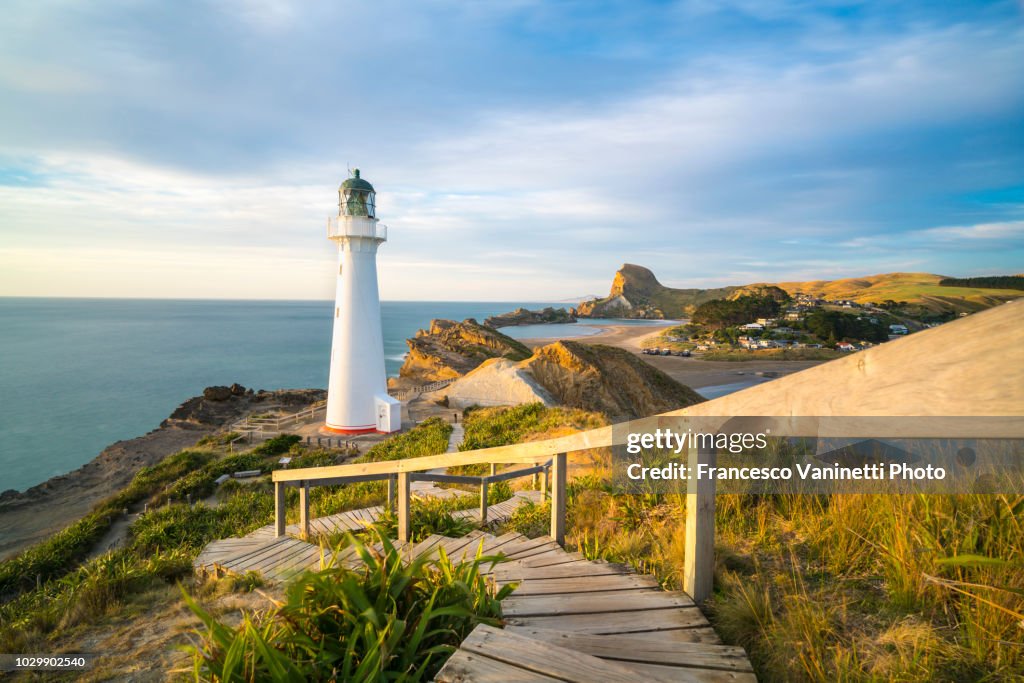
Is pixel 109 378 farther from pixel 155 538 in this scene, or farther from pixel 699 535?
pixel 699 535

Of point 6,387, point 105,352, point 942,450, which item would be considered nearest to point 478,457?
point 942,450

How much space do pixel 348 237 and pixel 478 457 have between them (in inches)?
682

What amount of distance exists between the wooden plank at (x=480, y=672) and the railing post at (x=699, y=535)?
1.16 metres

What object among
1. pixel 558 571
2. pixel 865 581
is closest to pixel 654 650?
pixel 558 571

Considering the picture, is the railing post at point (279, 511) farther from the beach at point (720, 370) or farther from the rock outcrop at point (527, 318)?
the rock outcrop at point (527, 318)

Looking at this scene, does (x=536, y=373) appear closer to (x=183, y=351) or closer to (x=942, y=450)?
(x=942, y=450)

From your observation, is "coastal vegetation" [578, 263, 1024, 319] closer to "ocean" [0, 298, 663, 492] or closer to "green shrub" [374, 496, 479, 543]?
"green shrub" [374, 496, 479, 543]

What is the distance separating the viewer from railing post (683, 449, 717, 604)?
254 cm

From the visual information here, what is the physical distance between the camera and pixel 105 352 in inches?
2886

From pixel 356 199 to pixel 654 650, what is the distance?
1977 cm

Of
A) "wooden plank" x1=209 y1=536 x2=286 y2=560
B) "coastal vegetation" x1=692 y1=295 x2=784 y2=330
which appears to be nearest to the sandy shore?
"coastal vegetation" x1=692 y1=295 x2=784 y2=330

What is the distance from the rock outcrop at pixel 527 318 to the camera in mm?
110256

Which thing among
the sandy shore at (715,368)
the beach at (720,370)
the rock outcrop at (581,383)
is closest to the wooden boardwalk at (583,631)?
the rock outcrop at (581,383)

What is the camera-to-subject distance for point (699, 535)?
2.63 metres
